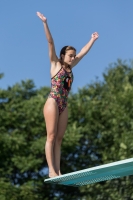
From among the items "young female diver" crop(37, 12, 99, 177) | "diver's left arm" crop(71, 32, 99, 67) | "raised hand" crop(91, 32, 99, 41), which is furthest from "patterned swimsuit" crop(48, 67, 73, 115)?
"raised hand" crop(91, 32, 99, 41)

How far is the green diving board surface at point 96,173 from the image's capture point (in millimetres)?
5016

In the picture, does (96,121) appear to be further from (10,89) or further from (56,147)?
(56,147)

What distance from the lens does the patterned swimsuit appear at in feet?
20.2

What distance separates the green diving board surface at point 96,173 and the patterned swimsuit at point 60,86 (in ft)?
2.68

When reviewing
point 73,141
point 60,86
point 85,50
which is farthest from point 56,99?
point 73,141

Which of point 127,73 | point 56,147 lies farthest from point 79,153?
point 56,147

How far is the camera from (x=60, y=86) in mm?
6145

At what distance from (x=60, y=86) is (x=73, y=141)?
11.2 m

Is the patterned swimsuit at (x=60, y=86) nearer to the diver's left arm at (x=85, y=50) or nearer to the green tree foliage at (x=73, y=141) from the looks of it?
the diver's left arm at (x=85, y=50)

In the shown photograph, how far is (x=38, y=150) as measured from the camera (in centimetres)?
1706

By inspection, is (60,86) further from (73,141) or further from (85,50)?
(73,141)

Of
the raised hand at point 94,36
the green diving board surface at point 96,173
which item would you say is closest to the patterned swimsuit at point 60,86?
the raised hand at point 94,36

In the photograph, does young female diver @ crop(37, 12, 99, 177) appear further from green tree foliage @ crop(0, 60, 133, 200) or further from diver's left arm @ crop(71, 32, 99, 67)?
green tree foliage @ crop(0, 60, 133, 200)

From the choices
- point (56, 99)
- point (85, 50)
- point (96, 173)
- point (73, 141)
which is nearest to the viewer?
point (96, 173)
